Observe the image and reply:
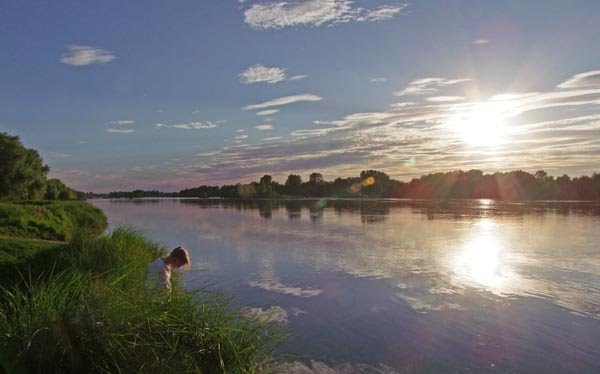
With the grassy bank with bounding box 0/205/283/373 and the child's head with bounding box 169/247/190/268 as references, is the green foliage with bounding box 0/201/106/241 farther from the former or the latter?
the grassy bank with bounding box 0/205/283/373

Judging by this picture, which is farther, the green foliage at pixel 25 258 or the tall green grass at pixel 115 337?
the green foliage at pixel 25 258

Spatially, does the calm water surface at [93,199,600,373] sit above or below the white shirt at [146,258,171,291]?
below

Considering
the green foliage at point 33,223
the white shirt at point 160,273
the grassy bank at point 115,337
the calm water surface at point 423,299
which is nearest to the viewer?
the grassy bank at point 115,337

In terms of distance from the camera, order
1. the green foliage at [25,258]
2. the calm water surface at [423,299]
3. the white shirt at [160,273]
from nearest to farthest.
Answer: the white shirt at [160,273], the calm water surface at [423,299], the green foliage at [25,258]

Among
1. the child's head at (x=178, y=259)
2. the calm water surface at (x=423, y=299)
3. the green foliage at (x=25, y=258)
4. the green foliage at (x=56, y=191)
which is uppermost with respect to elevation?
the green foliage at (x=56, y=191)

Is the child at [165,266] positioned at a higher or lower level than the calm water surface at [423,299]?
higher

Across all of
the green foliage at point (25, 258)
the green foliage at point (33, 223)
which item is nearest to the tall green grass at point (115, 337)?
the green foliage at point (25, 258)

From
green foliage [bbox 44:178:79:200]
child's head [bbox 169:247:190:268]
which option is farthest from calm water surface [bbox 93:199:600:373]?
green foliage [bbox 44:178:79:200]

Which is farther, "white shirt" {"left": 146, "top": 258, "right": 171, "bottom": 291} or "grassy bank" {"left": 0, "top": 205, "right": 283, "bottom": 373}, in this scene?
"white shirt" {"left": 146, "top": 258, "right": 171, "bottom": 291}

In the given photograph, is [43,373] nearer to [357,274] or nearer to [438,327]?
[438,327]

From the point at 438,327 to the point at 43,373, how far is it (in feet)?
28.4

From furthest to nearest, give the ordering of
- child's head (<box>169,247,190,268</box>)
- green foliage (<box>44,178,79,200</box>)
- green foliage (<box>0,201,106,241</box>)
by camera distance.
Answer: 1. green foliage (<box>44,178,79,200</box>)
2. green foliage (<box>0,201,106,241</box>)
3. child's head (<box>169,247,190,268</box>)

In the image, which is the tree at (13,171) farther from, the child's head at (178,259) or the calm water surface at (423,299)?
the child's head at (178,259)

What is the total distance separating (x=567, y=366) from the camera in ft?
27.1
